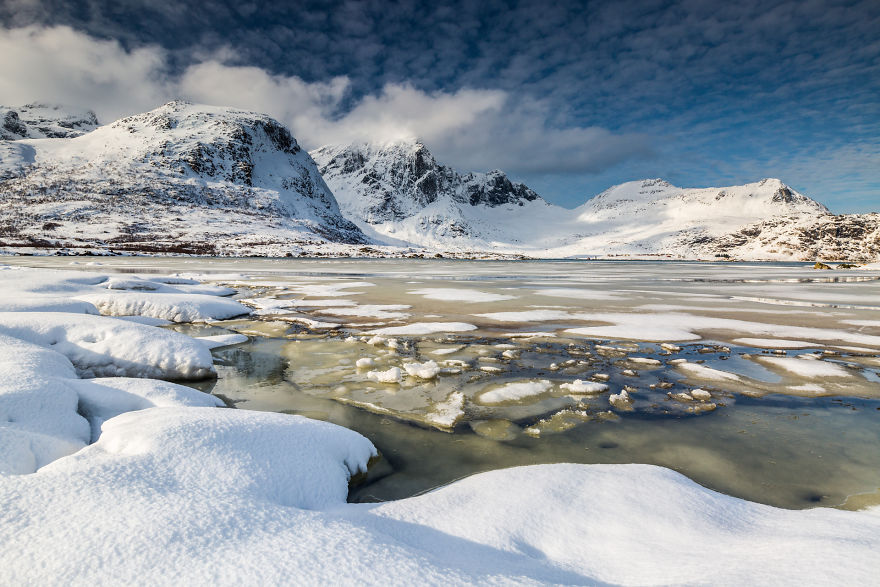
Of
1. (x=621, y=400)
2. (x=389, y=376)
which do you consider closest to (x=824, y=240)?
(x=621, y=400)

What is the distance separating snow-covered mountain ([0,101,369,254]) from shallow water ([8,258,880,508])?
8499 centimetres

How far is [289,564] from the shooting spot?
1713mm

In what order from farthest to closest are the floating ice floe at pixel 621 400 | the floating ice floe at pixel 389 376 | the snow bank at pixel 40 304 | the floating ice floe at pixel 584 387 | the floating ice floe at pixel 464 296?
the floating ice floe at pixel 464 296
the snow bank at pixel 40 304
the floating ice floe at pixel 389 376
the floating ice floe at pixel 584 387
the floating ice floe at pixel 621 400

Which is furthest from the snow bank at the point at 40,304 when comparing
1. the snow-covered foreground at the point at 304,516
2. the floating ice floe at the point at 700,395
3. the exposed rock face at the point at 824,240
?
the exposed rock face at the point at 824,240

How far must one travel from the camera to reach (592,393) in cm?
591

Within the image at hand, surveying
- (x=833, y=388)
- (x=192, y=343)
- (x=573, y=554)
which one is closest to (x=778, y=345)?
(x=833, y=388)

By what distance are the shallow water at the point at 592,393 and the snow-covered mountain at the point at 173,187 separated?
85.0m

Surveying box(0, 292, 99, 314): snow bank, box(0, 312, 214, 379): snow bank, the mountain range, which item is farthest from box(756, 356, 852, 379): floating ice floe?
the mountain range

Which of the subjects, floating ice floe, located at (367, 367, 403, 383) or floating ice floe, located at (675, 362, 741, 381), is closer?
floating ice floe, located at (367, 367, 403, 383)

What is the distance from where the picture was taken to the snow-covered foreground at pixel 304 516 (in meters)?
1.74

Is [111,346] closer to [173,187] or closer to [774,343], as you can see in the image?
[774,343]

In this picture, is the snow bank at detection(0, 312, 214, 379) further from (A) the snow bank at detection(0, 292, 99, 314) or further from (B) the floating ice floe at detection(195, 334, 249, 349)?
(A) the snow bank at detection(0, 292, 99, 314)

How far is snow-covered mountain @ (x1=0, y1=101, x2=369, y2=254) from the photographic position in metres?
85.4

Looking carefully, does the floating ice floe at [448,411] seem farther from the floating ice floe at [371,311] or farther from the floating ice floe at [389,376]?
the floating ice floe at [371,311]
